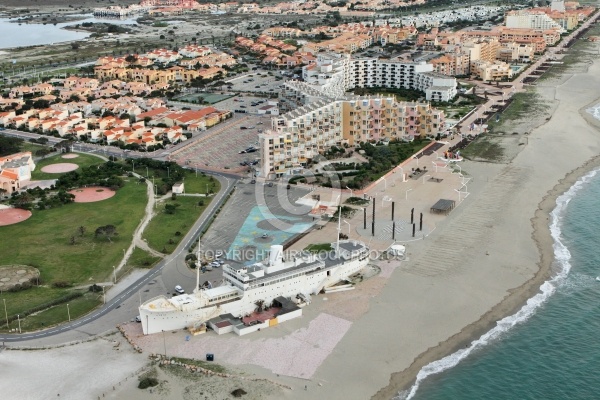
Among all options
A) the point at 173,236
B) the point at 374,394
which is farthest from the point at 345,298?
the point at 173,236

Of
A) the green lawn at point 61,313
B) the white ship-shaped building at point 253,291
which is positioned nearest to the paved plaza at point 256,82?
the white ship-shaped building at point 253,291

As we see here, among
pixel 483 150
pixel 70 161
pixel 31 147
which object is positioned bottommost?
pixel 483 150

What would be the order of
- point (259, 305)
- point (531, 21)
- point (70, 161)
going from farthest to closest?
point (531, 21) → point (70, 161) → point (259, 305)

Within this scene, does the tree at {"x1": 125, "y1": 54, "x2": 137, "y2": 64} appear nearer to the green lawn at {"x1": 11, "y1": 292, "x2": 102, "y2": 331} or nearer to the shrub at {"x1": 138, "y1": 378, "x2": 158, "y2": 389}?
the green lawn at {"x1": 11, "y1": 292, "x2": 102, "y2": 331}

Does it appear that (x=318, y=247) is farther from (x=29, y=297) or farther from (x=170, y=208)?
(x=29, y=297)

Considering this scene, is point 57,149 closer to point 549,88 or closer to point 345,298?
point 345,298

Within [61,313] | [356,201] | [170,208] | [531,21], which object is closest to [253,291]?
[61,313]
